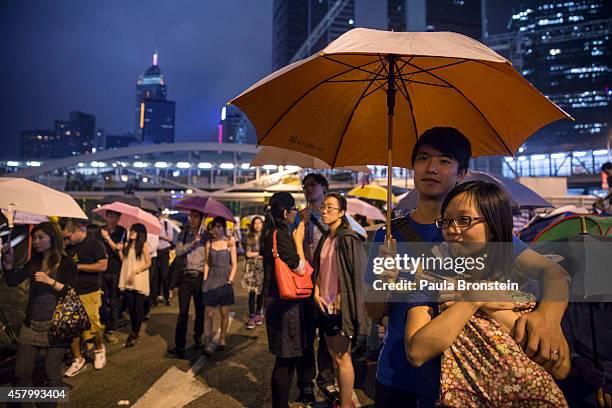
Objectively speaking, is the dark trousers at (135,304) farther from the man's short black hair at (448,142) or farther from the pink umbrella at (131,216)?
the man's short black hair at (448,142)

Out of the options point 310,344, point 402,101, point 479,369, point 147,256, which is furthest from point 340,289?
point 147,256

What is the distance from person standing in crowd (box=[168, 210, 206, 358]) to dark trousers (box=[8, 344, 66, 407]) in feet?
6.18

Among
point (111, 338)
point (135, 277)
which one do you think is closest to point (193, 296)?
point (135, 277)

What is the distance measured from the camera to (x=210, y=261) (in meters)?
5.52

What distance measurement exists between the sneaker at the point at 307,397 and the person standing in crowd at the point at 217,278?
6.20 ft

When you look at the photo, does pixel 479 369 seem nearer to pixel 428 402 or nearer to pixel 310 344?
pixel 428 402

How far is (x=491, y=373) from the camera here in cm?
126

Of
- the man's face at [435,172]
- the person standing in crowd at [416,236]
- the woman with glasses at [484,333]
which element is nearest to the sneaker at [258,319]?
the person standing in crowd at [416,236]

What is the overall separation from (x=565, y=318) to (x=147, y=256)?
584cm

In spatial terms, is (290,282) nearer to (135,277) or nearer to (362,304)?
(362,304)

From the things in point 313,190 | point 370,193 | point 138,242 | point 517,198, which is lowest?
point 138,242

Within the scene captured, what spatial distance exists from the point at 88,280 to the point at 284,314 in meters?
3.15

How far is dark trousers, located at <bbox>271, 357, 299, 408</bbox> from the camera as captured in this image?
3.18m

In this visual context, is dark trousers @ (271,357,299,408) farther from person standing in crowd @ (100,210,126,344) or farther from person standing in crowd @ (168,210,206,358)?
person standing in crowd @ (100,210,126,344)
